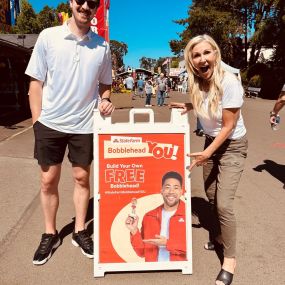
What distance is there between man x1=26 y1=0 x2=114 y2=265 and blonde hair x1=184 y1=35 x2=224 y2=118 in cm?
66

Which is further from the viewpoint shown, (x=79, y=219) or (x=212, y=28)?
(x=212, y=28)

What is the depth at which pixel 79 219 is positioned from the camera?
344cm

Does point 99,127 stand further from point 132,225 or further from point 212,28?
point 212,28

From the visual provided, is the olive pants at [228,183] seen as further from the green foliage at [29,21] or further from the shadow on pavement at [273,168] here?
the green foliage at [29,21]

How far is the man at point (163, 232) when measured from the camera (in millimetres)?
2986

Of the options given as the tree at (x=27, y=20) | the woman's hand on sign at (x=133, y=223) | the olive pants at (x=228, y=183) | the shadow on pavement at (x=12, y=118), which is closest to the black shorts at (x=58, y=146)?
the woman's hand on sign at (x=133, y=223)

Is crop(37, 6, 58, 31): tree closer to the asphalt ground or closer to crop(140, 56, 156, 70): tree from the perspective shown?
the asphalt ground

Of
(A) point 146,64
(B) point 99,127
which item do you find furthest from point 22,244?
(A) point 146,64

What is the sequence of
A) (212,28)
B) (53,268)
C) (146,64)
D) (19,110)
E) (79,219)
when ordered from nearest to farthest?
(53,268)
(79,219)
(19,110)
(212,28)
(146,64)

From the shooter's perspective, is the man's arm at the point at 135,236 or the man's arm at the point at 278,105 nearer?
the man's arm at the point at 135,236

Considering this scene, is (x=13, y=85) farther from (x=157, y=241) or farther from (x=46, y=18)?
(x=46, y=18)

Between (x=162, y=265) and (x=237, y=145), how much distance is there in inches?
44.3

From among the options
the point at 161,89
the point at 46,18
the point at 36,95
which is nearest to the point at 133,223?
the point at 36,95

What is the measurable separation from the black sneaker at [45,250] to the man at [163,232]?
2.63ft
